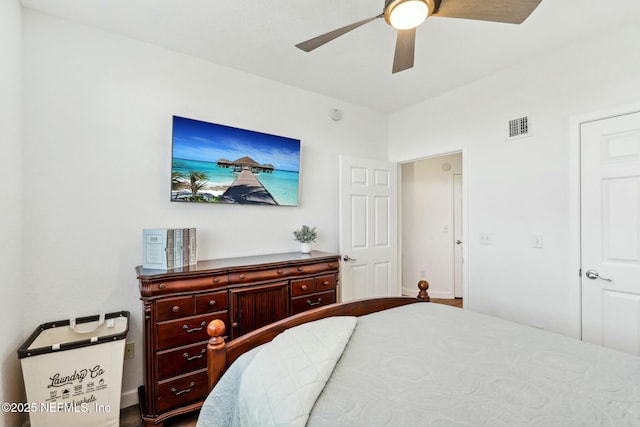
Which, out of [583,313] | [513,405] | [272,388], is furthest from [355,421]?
[583,313]

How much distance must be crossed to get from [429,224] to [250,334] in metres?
4.00

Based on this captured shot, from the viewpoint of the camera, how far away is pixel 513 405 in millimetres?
940

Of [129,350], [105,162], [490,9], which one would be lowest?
[129,350]

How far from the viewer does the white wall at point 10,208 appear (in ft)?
5.12

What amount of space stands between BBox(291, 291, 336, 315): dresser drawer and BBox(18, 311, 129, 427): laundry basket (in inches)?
46.2

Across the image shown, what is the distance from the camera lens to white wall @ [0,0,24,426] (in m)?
1.56

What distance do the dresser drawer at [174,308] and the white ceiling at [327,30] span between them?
186 centimetres

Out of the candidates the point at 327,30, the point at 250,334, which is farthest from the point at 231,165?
the point at 250,334

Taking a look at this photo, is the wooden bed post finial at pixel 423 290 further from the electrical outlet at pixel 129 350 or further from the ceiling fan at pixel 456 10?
the electrical outlet at pixel 129 350

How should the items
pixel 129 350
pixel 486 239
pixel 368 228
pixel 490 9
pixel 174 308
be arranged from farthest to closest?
pixel 368 228, pixel 486 239, pixel 129 350, pixel 174 308, pixel 490 9

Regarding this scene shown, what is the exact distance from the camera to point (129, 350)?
2168 mm

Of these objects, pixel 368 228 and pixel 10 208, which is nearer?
pixel 10 208

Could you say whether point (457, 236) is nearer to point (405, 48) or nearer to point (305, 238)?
point (305, 238)

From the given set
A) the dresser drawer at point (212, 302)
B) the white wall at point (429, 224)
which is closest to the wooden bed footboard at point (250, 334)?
the dresser drawer at point (212, 302)
